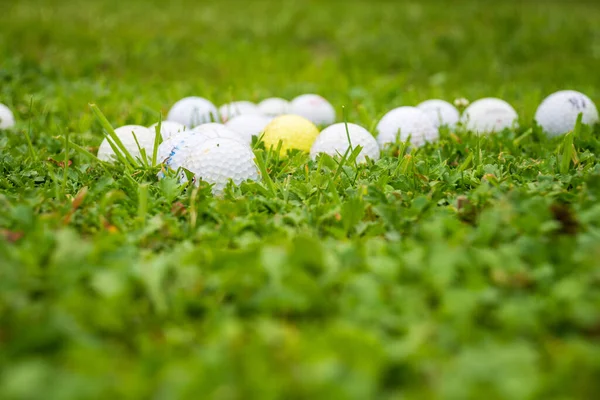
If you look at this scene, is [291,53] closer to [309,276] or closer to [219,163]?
[219,163]

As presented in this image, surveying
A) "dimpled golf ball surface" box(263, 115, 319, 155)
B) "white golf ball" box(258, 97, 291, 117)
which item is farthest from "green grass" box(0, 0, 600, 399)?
"white golf ball" box(258, 97, 291, 117)

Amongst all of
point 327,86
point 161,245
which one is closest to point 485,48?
point 327,86

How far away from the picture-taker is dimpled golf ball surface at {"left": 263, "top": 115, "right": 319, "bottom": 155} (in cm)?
299

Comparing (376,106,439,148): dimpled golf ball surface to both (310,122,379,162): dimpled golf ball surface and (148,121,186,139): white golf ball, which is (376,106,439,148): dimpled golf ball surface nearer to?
(310,122,379,162): dimpled golf ball surface

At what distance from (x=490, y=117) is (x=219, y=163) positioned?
195cm

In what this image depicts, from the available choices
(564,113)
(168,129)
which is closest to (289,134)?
(168,129)

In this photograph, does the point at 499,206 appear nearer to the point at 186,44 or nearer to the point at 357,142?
the point at 357,142

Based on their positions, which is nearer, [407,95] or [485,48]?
[407,95]

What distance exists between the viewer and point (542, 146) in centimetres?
302

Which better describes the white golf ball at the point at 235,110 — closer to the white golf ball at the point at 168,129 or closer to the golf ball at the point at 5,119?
the white golf ball at the point at 168,129

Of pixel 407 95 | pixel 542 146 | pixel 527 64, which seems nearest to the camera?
pixel 542 146

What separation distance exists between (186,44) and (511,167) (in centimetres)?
489

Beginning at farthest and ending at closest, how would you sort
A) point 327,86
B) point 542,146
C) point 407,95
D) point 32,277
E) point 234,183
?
point 327,86, point 407,95, point 542,146, point 234,183, point 32,277

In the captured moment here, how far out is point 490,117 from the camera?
3.43 meters
